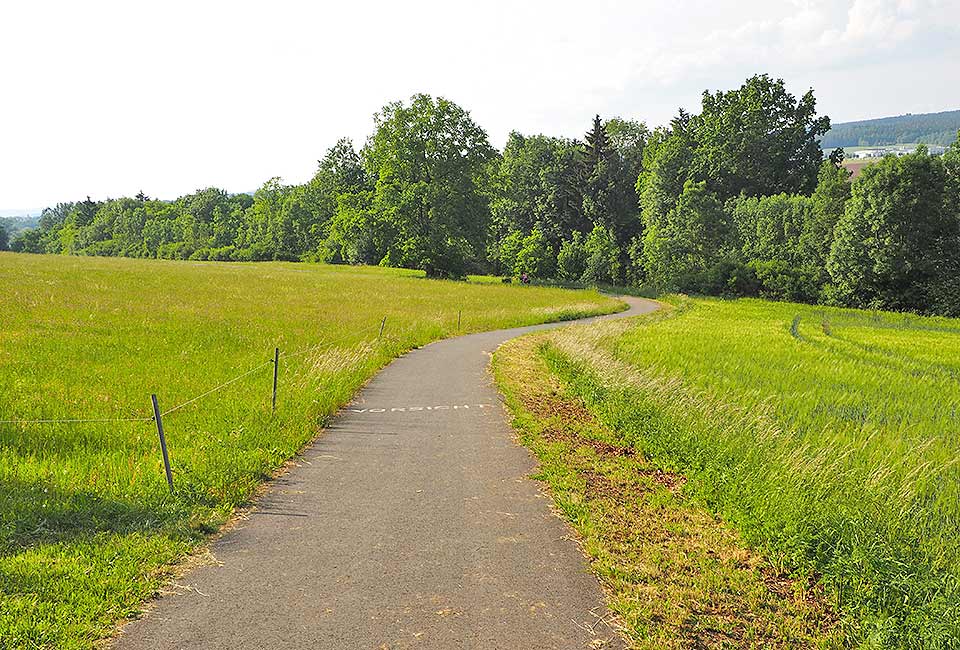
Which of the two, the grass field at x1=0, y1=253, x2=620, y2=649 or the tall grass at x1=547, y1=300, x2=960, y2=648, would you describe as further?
the tall grass at x1=547, y1=300, x2=960, y2=648

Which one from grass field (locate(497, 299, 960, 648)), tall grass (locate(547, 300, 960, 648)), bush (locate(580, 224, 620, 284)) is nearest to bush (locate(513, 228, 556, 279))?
bush (locate(580, 224, 620, 284))

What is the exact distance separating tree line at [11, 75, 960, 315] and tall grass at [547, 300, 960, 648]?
105 feet

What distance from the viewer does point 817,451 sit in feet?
30.1

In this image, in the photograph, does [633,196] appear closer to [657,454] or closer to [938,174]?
[938,174]

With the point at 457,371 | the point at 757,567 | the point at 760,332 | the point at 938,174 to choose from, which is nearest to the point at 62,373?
the point at 457,371

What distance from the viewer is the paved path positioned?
486cm

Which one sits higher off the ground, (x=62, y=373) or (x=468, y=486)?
(x=62, y=373)

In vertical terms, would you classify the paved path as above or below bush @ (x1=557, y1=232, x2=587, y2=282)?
below

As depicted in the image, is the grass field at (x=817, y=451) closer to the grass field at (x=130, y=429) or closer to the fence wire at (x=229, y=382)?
the grass field at (x=130, y=429)

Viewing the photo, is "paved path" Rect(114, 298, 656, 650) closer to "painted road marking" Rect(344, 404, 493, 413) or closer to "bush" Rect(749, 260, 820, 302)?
"painted road marking" Rect(344, 404, 493, 413)

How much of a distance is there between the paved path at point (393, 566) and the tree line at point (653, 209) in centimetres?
5143

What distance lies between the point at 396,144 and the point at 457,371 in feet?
159

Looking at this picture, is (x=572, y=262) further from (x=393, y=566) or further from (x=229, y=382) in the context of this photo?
(x=393, y=566)

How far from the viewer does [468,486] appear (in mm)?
8289
